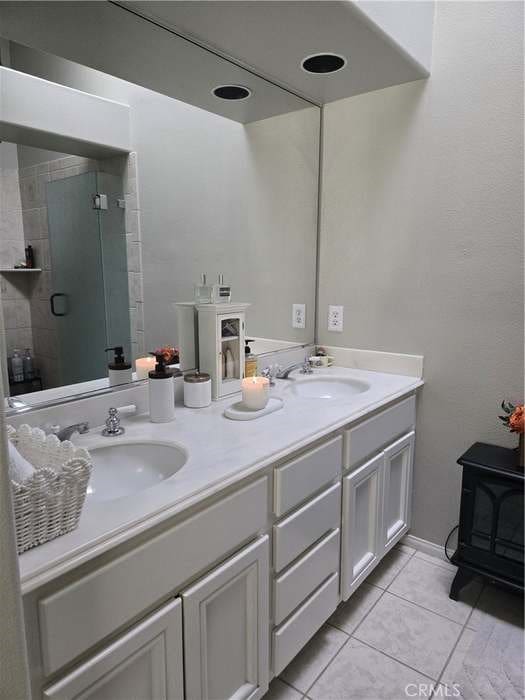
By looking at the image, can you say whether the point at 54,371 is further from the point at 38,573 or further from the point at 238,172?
the point at 238,172

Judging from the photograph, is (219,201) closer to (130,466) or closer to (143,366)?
(143,366)

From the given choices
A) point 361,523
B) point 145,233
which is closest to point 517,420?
point 361,523

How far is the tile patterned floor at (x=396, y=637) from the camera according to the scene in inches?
54.5

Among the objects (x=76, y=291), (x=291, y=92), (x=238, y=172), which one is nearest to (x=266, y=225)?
(x=238, y=172)

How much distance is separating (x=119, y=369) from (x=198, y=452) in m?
0.43

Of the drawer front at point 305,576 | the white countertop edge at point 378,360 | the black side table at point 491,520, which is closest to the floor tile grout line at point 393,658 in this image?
the drawer front at point 305,576

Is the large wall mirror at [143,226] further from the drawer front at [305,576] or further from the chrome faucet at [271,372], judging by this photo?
the drawer front at [305,576]

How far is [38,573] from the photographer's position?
26.7 inches

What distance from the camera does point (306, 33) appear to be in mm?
1419

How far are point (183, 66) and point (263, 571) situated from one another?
1547mm

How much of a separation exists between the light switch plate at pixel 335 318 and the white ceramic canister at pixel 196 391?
886 millimetres

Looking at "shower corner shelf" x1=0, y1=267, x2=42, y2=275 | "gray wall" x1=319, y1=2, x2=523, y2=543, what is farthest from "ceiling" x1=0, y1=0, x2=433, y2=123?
"shower corner shelf" x1=0, y1=267, x2=42, y2=275

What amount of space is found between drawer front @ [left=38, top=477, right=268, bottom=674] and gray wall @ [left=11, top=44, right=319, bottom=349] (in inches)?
26.7

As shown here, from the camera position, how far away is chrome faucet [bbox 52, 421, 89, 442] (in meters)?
1.11
